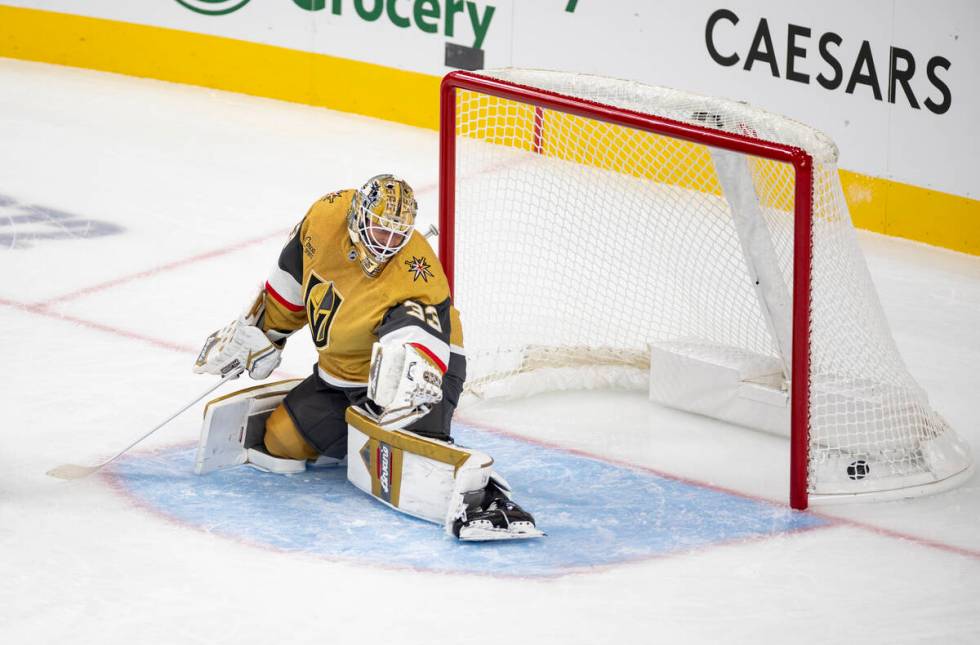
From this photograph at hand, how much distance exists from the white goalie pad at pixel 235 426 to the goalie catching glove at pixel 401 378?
56 cm

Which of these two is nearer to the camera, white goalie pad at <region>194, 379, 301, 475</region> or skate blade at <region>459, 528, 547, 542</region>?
skate blade at <region>459, 528, 547, 542</region>

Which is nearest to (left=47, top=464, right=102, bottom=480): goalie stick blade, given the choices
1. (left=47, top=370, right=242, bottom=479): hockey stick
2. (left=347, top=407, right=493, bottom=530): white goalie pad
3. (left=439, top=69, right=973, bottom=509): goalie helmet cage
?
(left=47, top=370, right=242, bottom=479): hockey stick

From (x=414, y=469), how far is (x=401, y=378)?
28 cm

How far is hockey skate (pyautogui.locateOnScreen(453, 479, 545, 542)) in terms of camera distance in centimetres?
390

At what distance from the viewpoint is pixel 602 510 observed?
4184 mm

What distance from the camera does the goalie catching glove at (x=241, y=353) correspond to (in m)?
4.28

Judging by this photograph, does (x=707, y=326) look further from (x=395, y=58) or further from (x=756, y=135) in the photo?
(x=395, y=58)

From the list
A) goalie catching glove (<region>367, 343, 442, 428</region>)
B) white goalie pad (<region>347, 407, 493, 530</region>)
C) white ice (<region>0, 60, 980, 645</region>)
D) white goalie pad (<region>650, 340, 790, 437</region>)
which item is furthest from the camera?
white goalie pad (<region>650, 340, 790, 437</region>)

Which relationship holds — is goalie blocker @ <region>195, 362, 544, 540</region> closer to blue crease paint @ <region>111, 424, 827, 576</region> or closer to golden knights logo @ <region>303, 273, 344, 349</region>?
blue crease paint @ <region>111, 424, 827, 576</region>

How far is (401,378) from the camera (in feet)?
12.6

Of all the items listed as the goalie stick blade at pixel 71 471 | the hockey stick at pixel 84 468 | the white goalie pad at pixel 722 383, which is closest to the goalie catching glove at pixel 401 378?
the hockey stick at pixel 84 468

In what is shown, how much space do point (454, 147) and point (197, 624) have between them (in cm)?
180

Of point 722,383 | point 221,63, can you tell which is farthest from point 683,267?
point 221,63

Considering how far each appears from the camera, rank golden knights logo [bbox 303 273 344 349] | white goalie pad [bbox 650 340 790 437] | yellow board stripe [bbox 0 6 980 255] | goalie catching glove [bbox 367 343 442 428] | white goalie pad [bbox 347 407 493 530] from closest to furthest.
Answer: goalie catching glove [bbox 367 343 442 428] < white goalie pad [bbox 347 407 493 530] < golden knights logo [bbox 303 273 344 349] < white goalie pad [bbox 650 340 790 437] < yellow board stripe [bbox 0 6 980 255]
